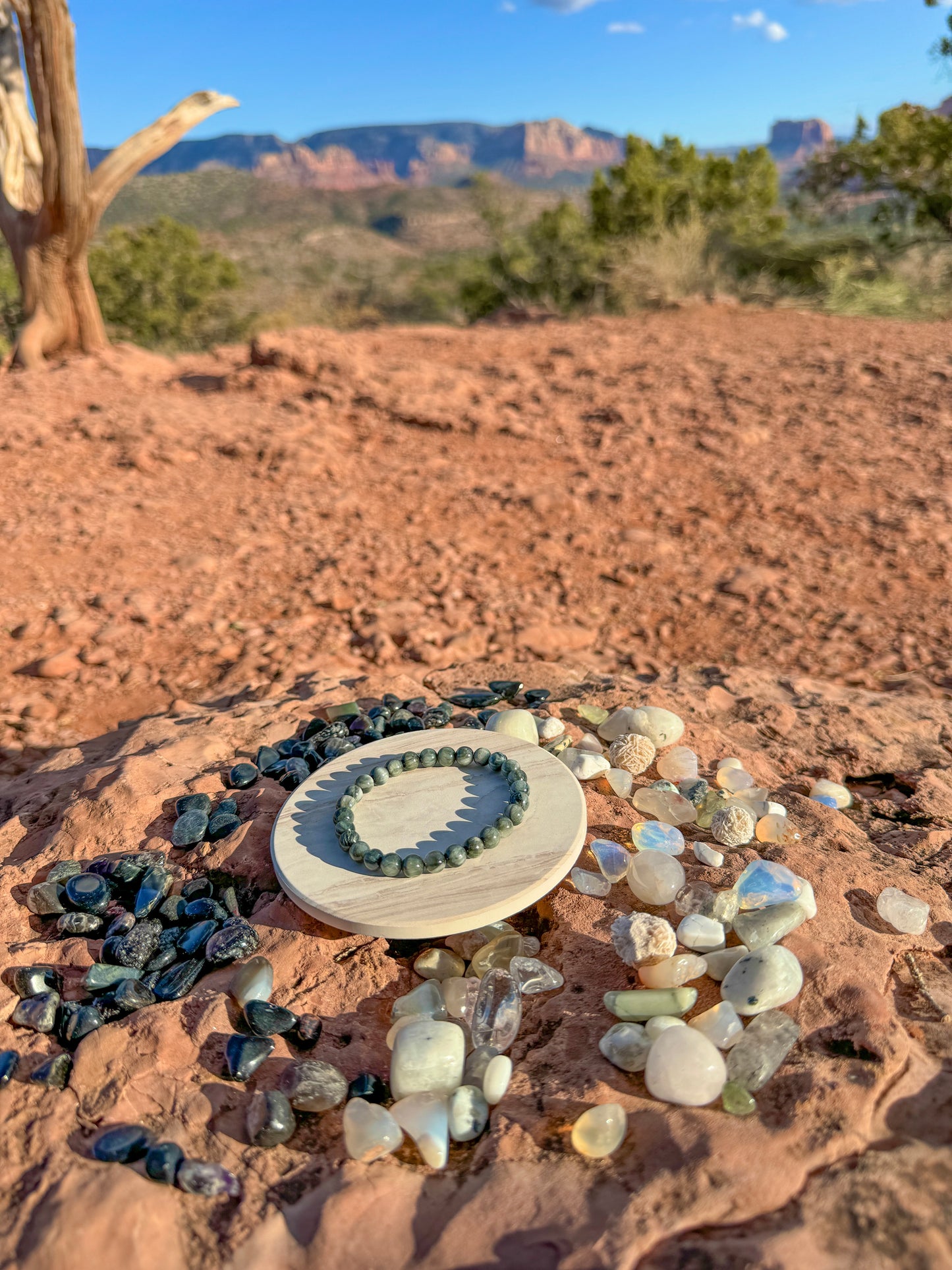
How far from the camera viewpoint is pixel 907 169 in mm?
10859

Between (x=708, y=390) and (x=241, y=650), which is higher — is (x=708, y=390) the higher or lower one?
the higher one

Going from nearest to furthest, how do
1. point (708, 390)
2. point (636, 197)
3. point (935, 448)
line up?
1. point (935, 448)
2. point (708, 390)
3. point (636, 197)

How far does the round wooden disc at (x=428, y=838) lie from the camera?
1.59m

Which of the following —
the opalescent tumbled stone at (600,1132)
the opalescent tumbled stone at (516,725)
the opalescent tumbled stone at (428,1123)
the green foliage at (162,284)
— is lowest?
the opalescent tumbled stone at (428,1123)

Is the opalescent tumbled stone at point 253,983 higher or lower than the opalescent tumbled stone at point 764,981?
lower

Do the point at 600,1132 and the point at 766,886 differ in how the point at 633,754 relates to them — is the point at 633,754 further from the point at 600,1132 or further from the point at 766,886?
the point at 600,1132

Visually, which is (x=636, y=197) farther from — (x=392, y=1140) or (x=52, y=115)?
(x=392, y=1140)

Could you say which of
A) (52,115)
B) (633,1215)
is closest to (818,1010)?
(633,1215)

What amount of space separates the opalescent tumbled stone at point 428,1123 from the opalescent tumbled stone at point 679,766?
105 cm

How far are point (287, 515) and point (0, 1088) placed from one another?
10.2 ft

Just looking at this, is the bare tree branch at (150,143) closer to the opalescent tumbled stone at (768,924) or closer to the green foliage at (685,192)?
the green foliage at (685,192)

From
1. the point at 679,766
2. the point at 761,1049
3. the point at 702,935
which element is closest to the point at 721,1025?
the point at 761,1049

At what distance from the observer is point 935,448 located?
4.43m

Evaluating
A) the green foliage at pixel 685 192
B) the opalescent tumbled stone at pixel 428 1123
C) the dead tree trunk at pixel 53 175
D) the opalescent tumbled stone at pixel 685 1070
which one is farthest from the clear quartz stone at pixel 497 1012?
the green foliage at pixel 685 192
